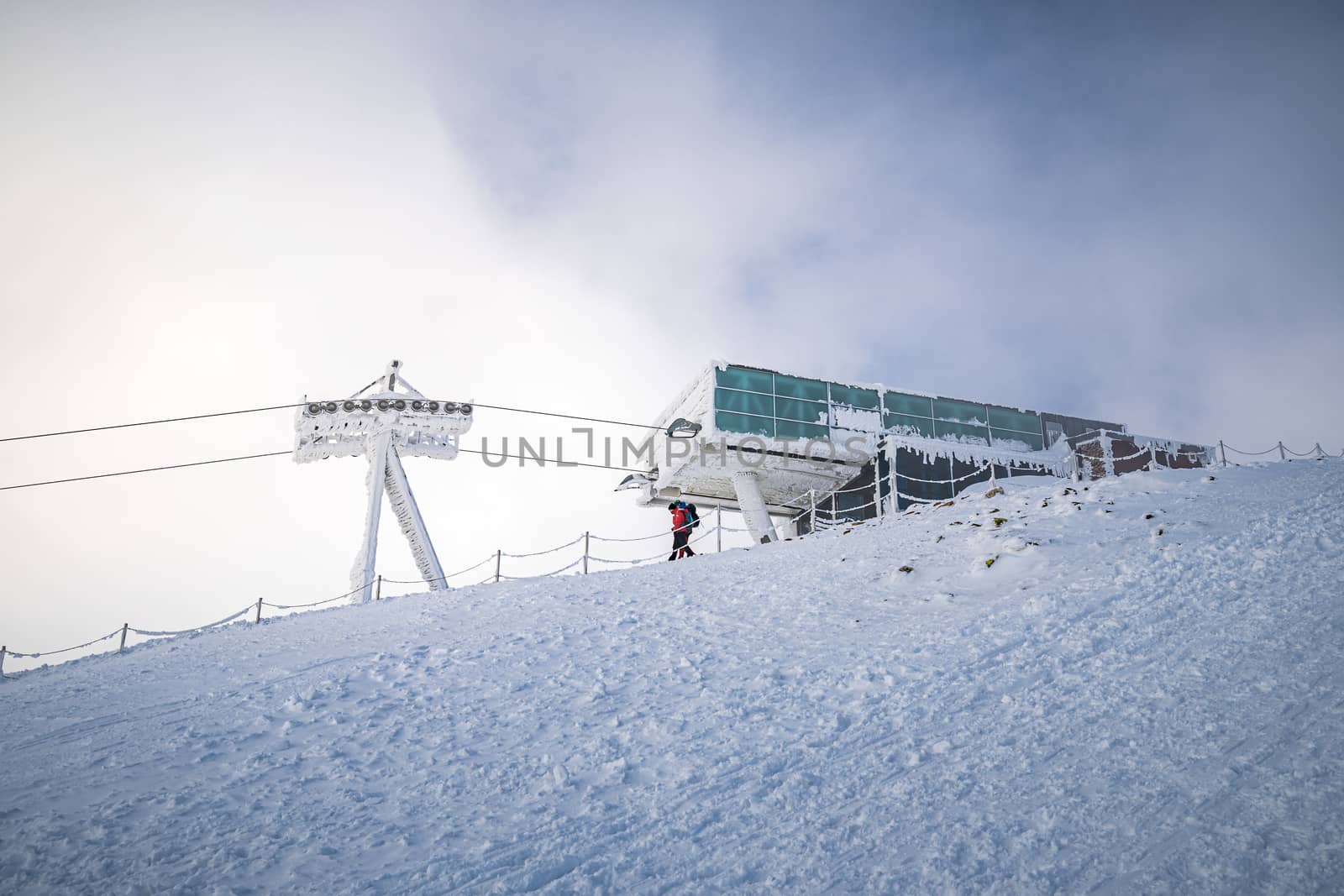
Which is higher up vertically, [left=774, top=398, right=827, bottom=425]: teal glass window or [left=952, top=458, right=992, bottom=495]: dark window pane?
[left=774, top=398, right=827, bottom=425]: teal glass window

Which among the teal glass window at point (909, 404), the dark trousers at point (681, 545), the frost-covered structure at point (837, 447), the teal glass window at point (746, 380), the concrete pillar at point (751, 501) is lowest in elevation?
the dark trousers at point (681, 545)

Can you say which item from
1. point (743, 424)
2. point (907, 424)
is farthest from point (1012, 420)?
point (743, 424)

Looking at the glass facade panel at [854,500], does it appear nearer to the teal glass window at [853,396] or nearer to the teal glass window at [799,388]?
the teal glass window at [853,396]

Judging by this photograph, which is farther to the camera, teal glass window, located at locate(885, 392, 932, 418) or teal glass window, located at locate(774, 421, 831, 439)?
teal glass window, located at locate(885, 392, 932, 418)

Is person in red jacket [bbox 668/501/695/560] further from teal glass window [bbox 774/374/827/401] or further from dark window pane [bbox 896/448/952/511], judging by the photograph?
dark window pane [bbox 896/448/952/511]

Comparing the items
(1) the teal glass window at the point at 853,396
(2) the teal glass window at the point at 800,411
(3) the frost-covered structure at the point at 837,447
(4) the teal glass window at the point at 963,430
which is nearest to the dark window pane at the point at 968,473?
(3) the frost-covered structure at the point at 837,447

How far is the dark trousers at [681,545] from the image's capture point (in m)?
20.2

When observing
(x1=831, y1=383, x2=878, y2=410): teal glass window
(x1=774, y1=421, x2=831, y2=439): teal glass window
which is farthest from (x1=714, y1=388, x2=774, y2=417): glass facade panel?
(x1=831, y1=383, x2=878, y2=410): teal glass window

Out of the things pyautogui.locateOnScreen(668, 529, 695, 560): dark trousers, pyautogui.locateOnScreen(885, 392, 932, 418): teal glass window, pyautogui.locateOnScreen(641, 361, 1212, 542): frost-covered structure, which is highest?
pyautogui.locateOnScreen(885, 392, 932, 418): teal glass window

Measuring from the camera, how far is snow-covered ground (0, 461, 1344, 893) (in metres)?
5.50

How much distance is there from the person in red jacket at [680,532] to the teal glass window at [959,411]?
12551 mm

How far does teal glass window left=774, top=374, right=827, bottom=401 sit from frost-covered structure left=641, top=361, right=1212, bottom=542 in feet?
0.11

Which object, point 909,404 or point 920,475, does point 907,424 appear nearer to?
Answer: point 909,404

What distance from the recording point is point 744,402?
1019 inches
